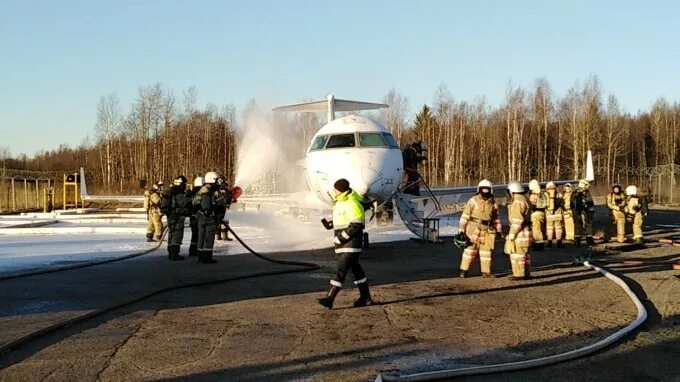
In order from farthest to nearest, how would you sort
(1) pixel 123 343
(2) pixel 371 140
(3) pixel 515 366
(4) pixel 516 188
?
1. (2) pixel 371 140
2. (4) pixel 516 188
3. (1) pixel 123 343
4. (3) pixel 515 366

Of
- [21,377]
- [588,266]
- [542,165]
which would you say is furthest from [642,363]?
[542,165]

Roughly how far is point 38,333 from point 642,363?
640 centimetres

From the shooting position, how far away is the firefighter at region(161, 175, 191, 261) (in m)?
15.1

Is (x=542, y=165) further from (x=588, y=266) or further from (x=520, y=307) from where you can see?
(x=520, y=307)

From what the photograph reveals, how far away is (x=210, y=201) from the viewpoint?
14.2 metres

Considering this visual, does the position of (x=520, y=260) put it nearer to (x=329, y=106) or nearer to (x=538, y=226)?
(x=538, y=226)

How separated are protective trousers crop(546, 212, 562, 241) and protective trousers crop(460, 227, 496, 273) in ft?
25.2

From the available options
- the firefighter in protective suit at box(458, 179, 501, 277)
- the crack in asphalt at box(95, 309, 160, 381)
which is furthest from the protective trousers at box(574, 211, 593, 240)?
the crack in asphalt at box(95, 309, 160, 381)

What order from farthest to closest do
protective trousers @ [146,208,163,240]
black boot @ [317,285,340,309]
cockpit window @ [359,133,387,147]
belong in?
1. protective trousers @ [146,208,163,240]
2. cockpit window @ [359,133,387,147]
3. black boot @ [317,285,340,309]

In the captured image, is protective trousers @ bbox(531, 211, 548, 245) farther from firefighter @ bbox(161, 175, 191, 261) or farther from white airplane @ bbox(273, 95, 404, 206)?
firefighter @ bbox(161, 175, 191, 261)

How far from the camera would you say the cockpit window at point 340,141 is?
17.2 meters

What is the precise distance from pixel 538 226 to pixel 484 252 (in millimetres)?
7368

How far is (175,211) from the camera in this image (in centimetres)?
1577

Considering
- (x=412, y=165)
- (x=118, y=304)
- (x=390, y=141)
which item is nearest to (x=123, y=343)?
(x=118, y=304)
